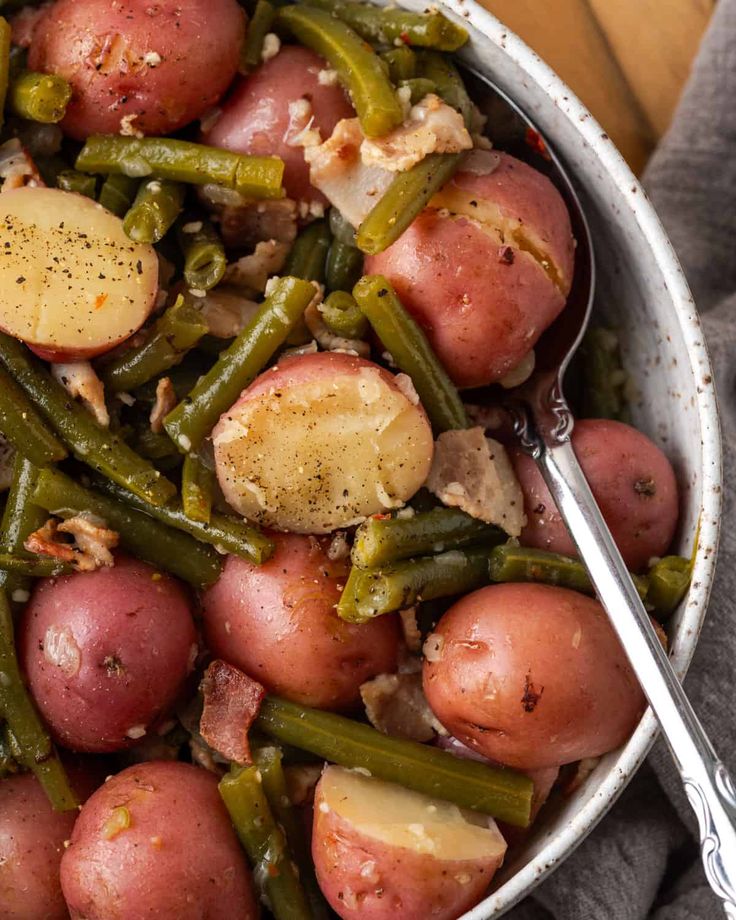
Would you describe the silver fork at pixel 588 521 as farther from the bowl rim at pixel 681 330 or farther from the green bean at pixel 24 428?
the green bean at pixel 24 428

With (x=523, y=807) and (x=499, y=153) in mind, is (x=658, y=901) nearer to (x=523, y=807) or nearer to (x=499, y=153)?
(x=523, y=807)

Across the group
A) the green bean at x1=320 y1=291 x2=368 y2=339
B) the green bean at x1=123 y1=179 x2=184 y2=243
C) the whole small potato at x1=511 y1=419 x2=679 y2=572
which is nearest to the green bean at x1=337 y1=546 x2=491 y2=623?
the whole small potato at x1=511 y1=419 x2=679 y2=572

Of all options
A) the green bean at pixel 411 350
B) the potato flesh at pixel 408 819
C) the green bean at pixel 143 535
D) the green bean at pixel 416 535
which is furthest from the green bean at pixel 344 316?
the potato flesh at pixel 408 819

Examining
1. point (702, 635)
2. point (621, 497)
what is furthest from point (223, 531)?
point (702, 635)

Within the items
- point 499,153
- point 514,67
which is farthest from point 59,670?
point 514,67

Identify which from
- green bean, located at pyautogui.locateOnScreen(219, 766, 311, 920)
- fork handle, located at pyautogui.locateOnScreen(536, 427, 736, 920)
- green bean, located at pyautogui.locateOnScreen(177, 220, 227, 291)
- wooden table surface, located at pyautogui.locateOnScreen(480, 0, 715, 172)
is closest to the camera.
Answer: fork handle, located at pyautogui.locateOnScreen(536, 427, 736, 920)

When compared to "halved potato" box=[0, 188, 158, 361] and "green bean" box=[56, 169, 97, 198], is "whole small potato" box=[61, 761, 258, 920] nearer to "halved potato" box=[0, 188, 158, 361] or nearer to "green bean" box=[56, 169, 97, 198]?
"halved potato" box=[0, 188, 158, 361]

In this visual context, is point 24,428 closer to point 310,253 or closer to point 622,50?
point 310,253
